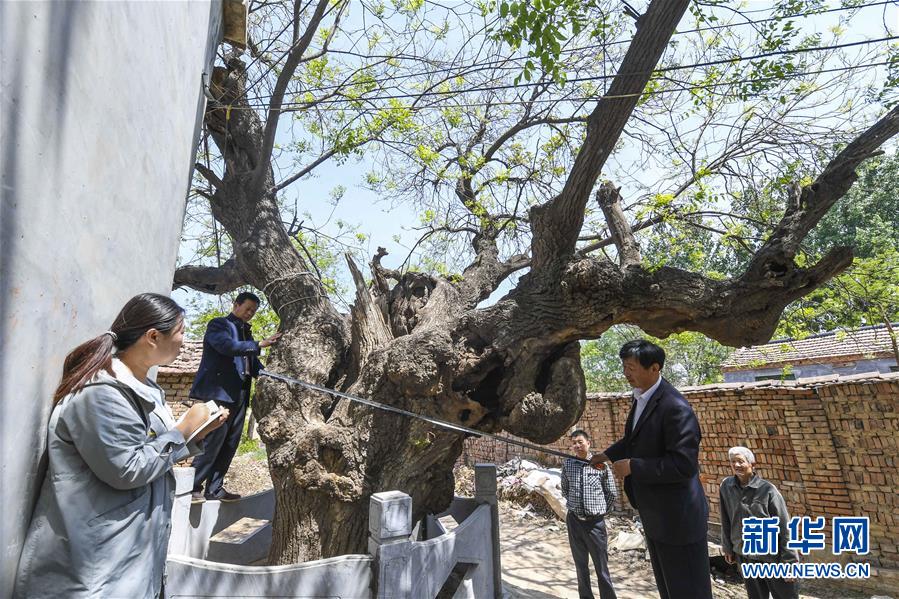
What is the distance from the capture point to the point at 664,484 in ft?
8.76

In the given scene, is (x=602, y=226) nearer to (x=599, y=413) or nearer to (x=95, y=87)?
(x=599, y=413)

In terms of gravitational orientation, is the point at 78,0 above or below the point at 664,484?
above

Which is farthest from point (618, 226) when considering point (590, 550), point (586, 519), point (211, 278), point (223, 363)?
point (211, 278)

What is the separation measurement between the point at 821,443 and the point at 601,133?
5778mm

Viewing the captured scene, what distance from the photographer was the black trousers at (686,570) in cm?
257

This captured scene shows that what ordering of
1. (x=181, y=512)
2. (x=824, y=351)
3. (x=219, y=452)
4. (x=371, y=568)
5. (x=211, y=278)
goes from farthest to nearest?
(x=824, y=351) → (x=211, y=278) → (x=219, y=452) → (x=181, y=512) → (x=371, y=568)

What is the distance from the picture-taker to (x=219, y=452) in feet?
14.2

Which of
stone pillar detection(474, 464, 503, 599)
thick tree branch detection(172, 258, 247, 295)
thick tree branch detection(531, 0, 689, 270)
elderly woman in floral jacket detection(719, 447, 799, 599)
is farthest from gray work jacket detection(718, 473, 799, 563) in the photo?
thick tree branch detection(172, 258, 247, 295)

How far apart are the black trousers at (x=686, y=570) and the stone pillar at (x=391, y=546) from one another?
1.49m

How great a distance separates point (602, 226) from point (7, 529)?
7.26m

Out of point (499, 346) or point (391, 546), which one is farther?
point (499, 346)

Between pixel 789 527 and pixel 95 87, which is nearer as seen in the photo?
pixel 95 87

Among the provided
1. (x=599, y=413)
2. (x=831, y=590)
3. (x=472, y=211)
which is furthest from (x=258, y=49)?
(x=831, y=590)

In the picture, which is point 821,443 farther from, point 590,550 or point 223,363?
point 223,363
